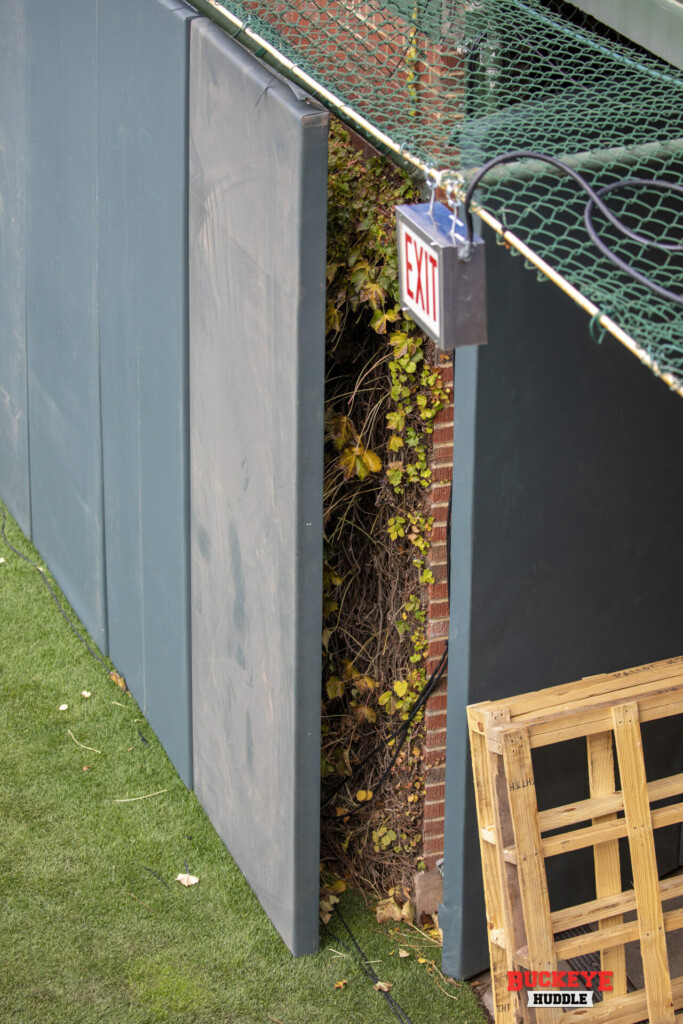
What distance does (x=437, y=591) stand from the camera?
13.7 feet

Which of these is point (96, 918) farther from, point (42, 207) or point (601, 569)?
point (42, 207)

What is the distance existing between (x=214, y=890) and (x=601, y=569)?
2.05m

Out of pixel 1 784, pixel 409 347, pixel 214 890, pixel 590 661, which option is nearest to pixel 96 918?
pixel 214 890

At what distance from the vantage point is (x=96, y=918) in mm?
4492

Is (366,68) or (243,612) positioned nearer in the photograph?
(366,68)

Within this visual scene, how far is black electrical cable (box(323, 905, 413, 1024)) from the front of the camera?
408 centimetres

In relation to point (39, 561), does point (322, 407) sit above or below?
above

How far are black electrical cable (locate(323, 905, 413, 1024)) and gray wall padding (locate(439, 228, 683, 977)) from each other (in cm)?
26

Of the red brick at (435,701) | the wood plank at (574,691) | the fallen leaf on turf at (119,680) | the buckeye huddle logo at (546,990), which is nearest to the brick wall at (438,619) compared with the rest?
the red brick at (435,701)

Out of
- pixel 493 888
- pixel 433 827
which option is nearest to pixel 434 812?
pixel 433 827

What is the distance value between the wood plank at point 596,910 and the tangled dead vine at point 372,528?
102cm

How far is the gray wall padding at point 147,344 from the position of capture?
14.3ft

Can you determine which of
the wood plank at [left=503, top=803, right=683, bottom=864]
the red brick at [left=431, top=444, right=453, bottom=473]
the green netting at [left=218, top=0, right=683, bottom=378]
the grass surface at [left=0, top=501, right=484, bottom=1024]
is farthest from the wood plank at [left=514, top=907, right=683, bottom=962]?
the green netting at [left=218, top=0, right=683, bottom=378]

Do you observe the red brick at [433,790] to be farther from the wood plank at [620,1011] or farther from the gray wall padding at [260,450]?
the wood plank at [620,1011]
